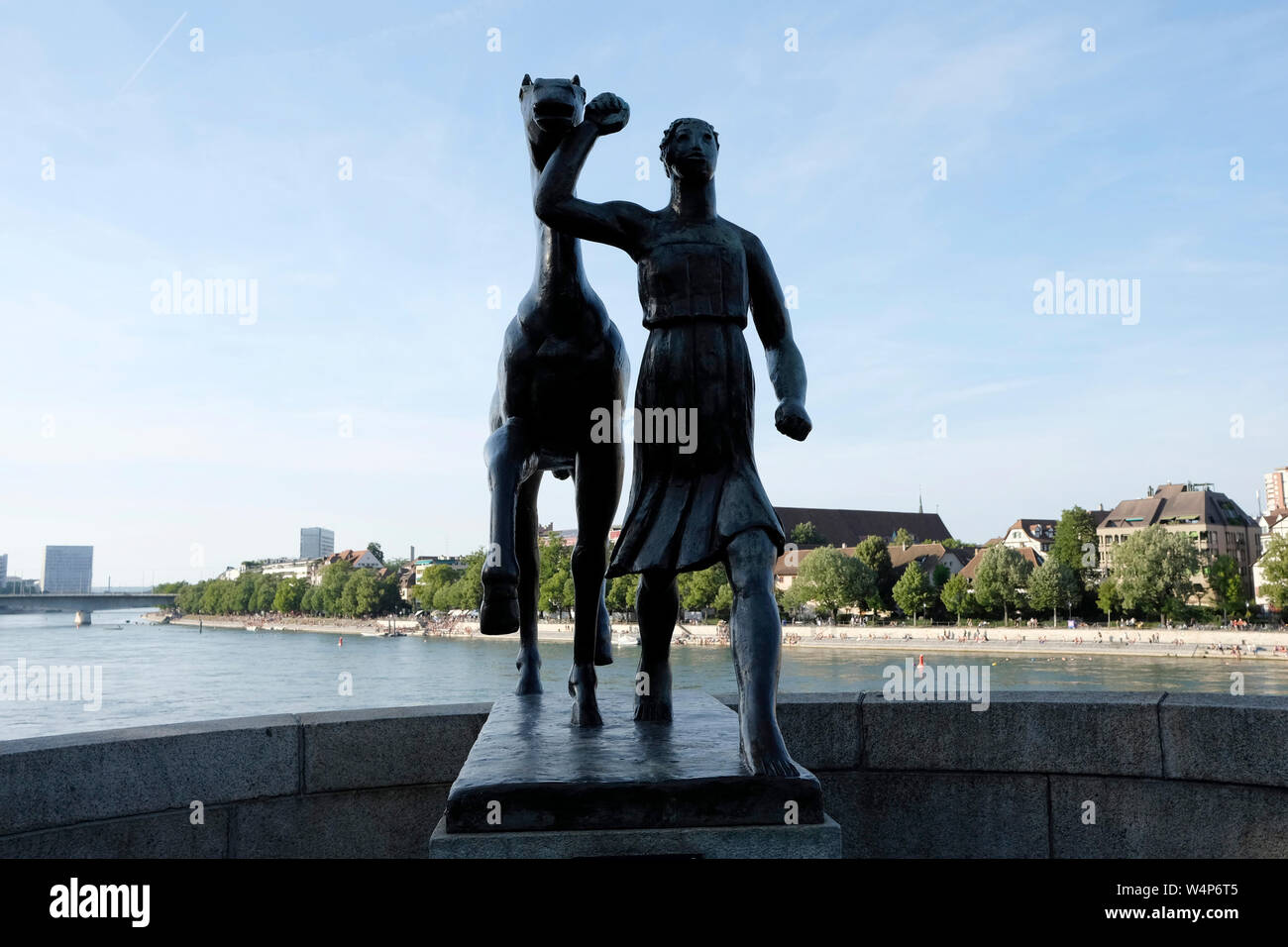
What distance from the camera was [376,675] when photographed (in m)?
52.9

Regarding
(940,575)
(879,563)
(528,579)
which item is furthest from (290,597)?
(528,579)

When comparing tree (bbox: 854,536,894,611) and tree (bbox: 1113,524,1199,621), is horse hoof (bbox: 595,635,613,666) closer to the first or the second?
tree (bbox: 1113,524,1199,621)

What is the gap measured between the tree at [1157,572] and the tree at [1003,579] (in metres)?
6.57

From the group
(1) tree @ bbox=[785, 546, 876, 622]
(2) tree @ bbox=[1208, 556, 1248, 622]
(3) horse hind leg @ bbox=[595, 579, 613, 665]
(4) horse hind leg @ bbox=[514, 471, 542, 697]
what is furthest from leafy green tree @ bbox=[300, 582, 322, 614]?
(3) horse hind leg @ bbox=[595, 579, 613, 665]

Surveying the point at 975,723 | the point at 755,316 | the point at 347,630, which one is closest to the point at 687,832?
the point at 755,316

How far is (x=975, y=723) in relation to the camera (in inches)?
213

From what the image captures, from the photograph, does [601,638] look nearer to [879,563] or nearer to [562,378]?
[562,378]

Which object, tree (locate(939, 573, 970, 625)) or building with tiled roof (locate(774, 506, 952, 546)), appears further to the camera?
building with tiled roof (locate(774, 506, 952, 546))

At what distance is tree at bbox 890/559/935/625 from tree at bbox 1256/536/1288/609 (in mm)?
21160

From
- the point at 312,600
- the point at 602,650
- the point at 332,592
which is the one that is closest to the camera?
the point at 602,650

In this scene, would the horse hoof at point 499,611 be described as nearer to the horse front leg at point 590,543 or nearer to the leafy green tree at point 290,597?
the horse front leg at point 590,543

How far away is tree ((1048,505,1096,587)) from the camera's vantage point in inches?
2884

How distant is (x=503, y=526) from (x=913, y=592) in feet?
245
